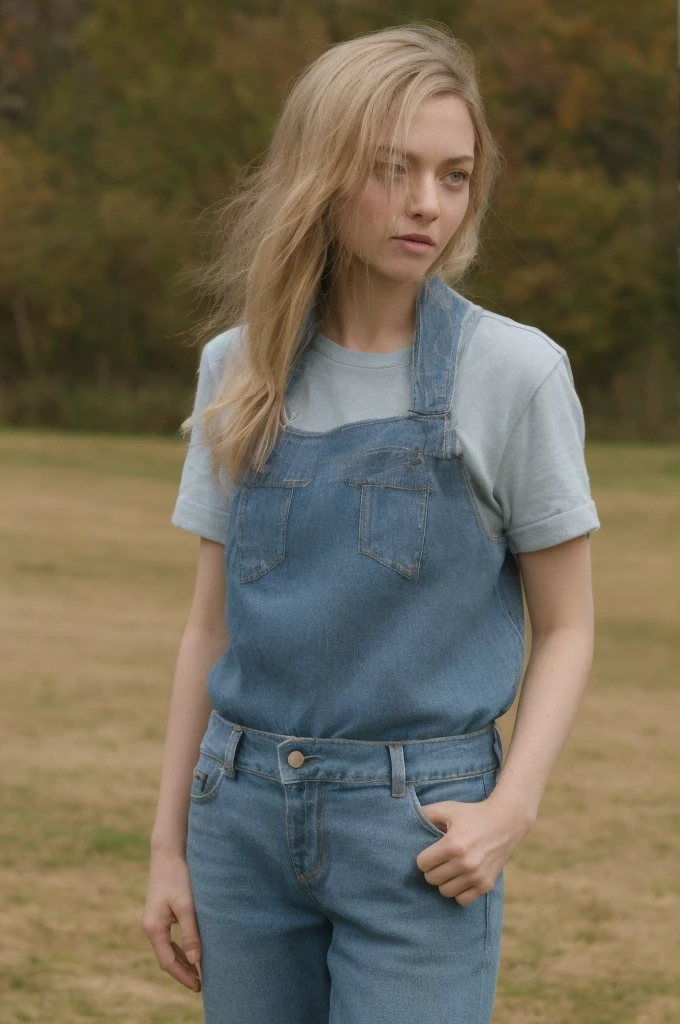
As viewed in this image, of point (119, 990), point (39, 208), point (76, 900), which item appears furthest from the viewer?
point (39, 208)

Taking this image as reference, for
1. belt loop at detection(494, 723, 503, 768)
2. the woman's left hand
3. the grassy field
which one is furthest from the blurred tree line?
the woman's left hand

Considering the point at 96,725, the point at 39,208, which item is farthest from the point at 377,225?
the point at 39,208

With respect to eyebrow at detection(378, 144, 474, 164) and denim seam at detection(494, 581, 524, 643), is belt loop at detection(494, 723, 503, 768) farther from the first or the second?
eyebrow at detection(378, 144, 474, 164)

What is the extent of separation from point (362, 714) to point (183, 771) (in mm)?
325

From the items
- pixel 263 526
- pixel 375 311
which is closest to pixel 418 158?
pixel 375 311

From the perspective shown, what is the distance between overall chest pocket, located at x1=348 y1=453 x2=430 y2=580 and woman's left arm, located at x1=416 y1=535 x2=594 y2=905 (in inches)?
5.8

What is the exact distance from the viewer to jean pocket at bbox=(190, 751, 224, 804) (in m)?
1.59

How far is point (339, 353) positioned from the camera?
5.34 feet

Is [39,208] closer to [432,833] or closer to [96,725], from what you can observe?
[96,725]

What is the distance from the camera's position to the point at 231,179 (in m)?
24.8

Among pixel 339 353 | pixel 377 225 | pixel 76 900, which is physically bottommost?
pixel 76 900

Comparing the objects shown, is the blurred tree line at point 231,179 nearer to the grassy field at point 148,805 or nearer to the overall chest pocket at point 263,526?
the grassy field at point 148,805

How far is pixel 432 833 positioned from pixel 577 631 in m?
0.26

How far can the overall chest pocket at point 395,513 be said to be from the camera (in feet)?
4.95
